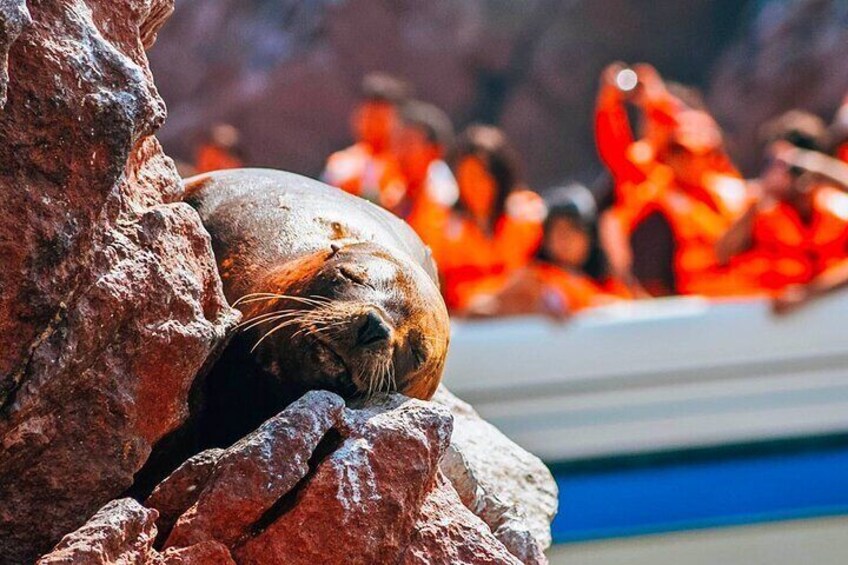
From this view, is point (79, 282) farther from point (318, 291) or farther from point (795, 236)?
point (795, 236)

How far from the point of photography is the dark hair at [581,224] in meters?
6.23


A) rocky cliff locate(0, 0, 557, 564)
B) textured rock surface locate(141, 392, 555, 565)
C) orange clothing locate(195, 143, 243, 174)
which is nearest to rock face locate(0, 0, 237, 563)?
rocky cliff locate(0, 0, 557, 564)

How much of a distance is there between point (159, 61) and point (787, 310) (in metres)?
8.71

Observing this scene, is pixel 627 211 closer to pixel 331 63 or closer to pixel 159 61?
pixel 331 63

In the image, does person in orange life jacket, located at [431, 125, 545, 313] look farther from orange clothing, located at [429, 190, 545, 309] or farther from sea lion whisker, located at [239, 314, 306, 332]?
sea lion whisker, located at [239, 314, 306, 332]

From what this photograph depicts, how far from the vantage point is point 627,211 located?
6715mm

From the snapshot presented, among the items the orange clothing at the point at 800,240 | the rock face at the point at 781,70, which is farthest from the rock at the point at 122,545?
the rock face at the point at 781,70

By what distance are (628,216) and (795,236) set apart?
97cm

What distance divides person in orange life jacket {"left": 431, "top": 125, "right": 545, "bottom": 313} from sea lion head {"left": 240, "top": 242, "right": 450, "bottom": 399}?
379 cm

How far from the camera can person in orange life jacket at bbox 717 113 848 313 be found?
584cm

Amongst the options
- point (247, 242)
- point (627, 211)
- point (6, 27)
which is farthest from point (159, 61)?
point (6, 27)

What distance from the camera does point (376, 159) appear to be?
7.57 m

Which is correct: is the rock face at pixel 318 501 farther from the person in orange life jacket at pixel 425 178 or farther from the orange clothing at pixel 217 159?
the orange clothing at pixel 217 159

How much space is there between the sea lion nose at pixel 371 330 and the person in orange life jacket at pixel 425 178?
13.5ft
